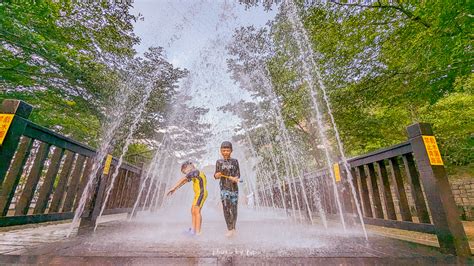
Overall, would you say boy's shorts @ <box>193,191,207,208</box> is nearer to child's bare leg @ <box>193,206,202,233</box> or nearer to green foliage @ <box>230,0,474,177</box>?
child's bare leg @ <box>193,206,202,233</box>

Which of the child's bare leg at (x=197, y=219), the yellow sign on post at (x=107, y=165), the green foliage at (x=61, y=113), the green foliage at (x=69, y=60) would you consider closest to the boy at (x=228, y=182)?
the child's bare leg at (x=197, y=219)

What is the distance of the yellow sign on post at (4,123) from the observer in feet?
6.99

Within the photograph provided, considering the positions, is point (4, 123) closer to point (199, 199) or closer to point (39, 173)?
point (39, 173)

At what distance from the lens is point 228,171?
4.07m

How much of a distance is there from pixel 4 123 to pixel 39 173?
698 mm

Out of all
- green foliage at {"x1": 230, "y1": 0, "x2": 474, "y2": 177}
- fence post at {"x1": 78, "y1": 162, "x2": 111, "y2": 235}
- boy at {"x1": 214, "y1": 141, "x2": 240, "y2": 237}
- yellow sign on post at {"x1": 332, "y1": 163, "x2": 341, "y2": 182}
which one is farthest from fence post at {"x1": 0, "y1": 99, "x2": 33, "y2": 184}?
green foliage at {"x1": 230, "y1": 0, "x2": 474, "y2": 177}

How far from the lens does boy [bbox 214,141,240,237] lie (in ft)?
12.4

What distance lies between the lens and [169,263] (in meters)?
1.82

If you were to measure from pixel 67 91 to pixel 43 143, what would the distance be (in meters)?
6.33

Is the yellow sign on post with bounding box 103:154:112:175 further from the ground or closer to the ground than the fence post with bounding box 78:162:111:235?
further from the ground

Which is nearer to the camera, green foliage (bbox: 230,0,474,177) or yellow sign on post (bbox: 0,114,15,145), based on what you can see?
yellow sign on post (bbox: 0,114,15,145)

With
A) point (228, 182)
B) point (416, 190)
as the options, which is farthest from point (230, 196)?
point (416, 190)

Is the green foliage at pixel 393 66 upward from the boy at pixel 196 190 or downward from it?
upward

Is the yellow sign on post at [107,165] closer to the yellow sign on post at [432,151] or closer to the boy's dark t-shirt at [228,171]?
the boy's dark t-shirt at [228,171]
